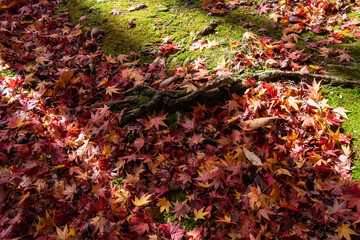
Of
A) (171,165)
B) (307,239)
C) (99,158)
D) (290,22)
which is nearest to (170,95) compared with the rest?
(171,165)

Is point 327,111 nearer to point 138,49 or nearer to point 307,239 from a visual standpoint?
point 307,239

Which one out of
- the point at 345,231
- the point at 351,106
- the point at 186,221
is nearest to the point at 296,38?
the point at 351,106

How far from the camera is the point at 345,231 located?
181 cm

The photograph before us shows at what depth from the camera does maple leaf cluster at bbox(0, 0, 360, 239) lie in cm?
204

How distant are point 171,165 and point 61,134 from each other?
1514 mm

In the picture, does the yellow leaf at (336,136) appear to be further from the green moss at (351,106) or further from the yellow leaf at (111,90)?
the yellow leaf at (111,90)

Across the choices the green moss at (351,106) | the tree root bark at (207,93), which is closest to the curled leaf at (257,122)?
the tree root bark at (207,93)

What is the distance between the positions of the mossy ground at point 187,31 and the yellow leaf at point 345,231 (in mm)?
548

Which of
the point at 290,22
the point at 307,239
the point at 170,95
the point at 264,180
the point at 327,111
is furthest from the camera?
the point at 290,22

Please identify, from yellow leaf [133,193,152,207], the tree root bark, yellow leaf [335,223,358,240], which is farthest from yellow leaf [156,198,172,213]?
yellow leaf [335,223,358,240]

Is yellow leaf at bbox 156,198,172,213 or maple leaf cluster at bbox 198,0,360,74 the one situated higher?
maple leaf cluster at bbox 198,0,360,74

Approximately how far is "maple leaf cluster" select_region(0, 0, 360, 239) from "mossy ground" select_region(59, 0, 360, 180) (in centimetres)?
23

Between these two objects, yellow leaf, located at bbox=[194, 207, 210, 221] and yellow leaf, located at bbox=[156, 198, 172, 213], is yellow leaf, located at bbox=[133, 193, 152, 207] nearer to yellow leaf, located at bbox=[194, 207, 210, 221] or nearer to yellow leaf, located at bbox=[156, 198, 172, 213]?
yellow leaf, located at bbox=[156, 198, 172, 213]

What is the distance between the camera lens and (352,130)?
2.32 meters
